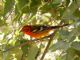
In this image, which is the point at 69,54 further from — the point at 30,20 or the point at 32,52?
the point at 30,20

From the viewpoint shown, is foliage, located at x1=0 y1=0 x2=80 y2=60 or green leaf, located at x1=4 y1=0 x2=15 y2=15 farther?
green leaf, located at x1=4 y1=0 x2=15 y2=15

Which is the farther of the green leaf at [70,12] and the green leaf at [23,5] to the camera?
the green leaf at [23,5]

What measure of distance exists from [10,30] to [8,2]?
9.3 inches

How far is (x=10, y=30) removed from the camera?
142cm

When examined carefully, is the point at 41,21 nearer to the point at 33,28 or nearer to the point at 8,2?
the point at 33,28

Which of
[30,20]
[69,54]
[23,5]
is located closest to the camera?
[69,54]

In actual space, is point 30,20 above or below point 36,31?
above

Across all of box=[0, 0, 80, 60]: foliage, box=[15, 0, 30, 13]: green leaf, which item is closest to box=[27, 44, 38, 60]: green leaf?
box=[0, 0, 80, 60]: foliage

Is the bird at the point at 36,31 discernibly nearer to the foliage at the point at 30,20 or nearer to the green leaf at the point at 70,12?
the foliage at the point at 30,20

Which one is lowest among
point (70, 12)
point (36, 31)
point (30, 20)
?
point (36, 31)

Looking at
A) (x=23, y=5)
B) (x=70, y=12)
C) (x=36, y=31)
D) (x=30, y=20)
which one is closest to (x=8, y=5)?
(x=23, y=5)

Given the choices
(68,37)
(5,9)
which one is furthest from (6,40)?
(68,37)

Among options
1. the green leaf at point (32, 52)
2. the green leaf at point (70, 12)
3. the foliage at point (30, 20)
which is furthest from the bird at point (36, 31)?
the green leaf at point (70, 12)

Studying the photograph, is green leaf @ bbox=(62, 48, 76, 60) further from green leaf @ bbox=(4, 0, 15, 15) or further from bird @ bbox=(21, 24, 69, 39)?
bird @ bbox=(21, 24, 69, 39)
